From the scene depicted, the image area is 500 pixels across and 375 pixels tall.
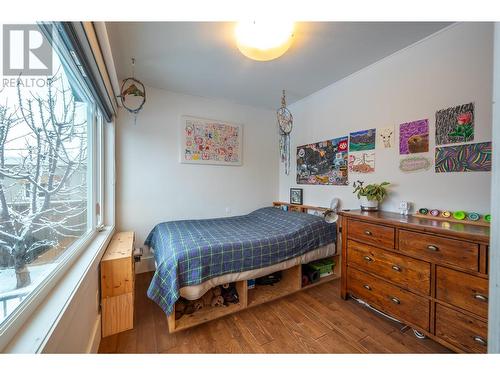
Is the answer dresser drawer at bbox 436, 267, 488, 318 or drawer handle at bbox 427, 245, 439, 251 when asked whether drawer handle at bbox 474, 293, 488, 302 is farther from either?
drawer handle at bbox 427, 245, 439, 251

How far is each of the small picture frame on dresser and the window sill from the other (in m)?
2.60

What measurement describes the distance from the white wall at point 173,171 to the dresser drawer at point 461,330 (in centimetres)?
247

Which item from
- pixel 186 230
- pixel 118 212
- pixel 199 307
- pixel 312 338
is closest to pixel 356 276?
pixel 312 338

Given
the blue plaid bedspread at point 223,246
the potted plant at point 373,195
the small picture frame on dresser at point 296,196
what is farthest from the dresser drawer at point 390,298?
the small picture frame on dresser at point 296,196

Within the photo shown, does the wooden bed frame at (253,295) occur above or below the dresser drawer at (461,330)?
below

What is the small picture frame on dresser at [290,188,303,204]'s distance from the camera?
10.2 feet

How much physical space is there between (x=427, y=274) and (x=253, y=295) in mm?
1448

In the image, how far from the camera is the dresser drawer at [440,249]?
3.73ft

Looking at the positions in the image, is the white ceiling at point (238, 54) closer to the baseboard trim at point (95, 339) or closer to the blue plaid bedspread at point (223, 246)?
the blue plaid bedspread at point (223, 246)

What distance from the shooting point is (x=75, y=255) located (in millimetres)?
1340

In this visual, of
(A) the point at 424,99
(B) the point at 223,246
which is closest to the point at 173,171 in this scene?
(B) the point at 223,246

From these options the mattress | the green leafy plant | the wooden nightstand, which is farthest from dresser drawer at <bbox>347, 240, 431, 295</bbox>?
the wooden nightstand
